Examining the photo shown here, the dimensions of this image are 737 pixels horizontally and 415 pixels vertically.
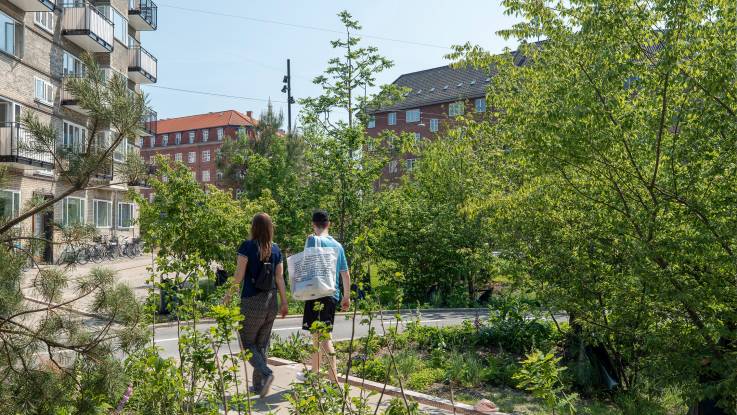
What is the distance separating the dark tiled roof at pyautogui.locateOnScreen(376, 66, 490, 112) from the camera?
68.8 m

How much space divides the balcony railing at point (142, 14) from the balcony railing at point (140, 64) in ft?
6.89

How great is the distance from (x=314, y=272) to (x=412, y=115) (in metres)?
68.6

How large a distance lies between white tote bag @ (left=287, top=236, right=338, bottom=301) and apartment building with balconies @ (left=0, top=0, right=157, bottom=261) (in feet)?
8.43

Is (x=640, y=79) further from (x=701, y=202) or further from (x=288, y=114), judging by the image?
(x=288, y=114)

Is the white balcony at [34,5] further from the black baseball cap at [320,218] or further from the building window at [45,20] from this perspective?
the black baseball cap at [320,218]

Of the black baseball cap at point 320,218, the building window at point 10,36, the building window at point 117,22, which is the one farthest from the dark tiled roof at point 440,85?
the black baseball cap at point 320,218

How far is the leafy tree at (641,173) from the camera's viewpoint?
5445 millimetres

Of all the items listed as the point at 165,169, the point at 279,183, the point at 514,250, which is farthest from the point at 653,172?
the point at 279,183

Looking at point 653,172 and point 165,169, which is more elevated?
point 165,169

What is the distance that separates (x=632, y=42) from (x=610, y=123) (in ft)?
2.36

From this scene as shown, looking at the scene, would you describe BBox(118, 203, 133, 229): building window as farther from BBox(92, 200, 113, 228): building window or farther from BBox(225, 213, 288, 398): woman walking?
BBox(225, 213, 288, 398): woman walking

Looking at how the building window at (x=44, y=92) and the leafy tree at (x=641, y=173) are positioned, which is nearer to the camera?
the leafy tree at (x=641, y=173)

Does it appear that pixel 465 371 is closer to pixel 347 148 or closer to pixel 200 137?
pixel 347 148

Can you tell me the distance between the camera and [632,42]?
6031 mm
